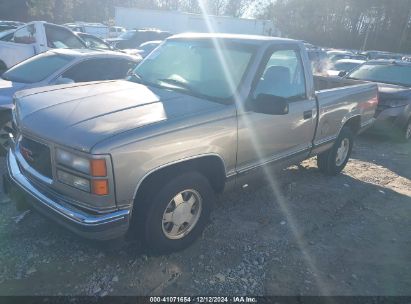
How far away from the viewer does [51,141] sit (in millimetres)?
2961

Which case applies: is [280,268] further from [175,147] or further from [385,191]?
[385,191]

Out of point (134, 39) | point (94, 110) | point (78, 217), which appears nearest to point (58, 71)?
point (94, 110)

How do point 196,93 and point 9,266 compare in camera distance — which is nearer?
point 9,266

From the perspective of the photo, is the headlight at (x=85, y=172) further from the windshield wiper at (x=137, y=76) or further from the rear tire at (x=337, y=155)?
the rear tire at (x=337, y=155)

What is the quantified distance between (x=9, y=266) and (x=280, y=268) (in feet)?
7.74

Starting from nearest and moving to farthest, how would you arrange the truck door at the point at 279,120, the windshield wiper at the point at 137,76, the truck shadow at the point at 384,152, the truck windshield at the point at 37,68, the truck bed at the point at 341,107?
the truck door at the point at 279,120
the windshield wiper at the point at 137,76
the truck bed at the point at 341,107
the truck windshield at the point at 37,68
the truck shadow at the point at 384,152

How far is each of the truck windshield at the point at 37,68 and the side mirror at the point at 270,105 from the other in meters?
3.87

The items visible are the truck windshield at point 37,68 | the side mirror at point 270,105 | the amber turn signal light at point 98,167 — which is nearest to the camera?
the amber turn signal light at point 98,167

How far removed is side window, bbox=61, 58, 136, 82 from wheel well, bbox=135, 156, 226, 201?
3.59m

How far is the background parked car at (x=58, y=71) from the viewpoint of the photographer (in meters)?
5.61

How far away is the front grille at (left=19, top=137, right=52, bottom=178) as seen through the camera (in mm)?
3096

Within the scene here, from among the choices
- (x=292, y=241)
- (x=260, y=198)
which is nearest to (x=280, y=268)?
(x=292, y=241)

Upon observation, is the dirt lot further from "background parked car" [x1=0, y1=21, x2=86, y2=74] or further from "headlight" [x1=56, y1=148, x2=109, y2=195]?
"background parked car" [x1=0, y1=21, x2=86, y2=74]

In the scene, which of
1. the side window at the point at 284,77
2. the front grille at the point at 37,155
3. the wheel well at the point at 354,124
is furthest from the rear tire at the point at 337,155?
the front grille at the point at 37,155
